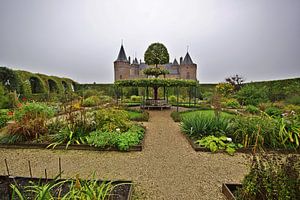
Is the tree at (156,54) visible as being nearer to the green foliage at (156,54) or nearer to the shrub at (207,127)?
the green foliage at (156,54)

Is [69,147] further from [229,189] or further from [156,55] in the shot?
[156,55]

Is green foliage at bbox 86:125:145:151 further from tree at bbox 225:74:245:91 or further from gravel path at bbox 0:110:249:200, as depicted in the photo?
tree at bbox 225:74:245:91

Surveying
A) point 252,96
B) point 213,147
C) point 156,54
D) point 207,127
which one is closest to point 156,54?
point 156,54

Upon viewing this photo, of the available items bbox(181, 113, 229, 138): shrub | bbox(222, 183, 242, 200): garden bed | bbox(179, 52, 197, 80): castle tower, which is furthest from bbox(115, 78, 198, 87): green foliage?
bbox(179, 52, 197, 80): castle tower

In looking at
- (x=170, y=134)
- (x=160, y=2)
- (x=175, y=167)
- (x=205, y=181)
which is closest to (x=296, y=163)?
(x=205, y=181)

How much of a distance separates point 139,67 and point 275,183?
41.1 metres

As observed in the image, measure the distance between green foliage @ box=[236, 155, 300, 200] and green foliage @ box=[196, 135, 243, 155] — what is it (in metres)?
2.20

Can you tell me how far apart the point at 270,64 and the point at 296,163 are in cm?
1688

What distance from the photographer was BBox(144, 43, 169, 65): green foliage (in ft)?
41.6

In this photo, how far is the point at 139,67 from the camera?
41.5 metres

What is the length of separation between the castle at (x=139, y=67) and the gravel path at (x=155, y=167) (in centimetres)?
2820

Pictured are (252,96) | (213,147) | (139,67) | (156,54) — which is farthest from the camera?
(139,67)

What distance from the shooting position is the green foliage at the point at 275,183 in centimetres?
167

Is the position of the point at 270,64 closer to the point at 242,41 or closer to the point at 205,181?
the point at 242,41
